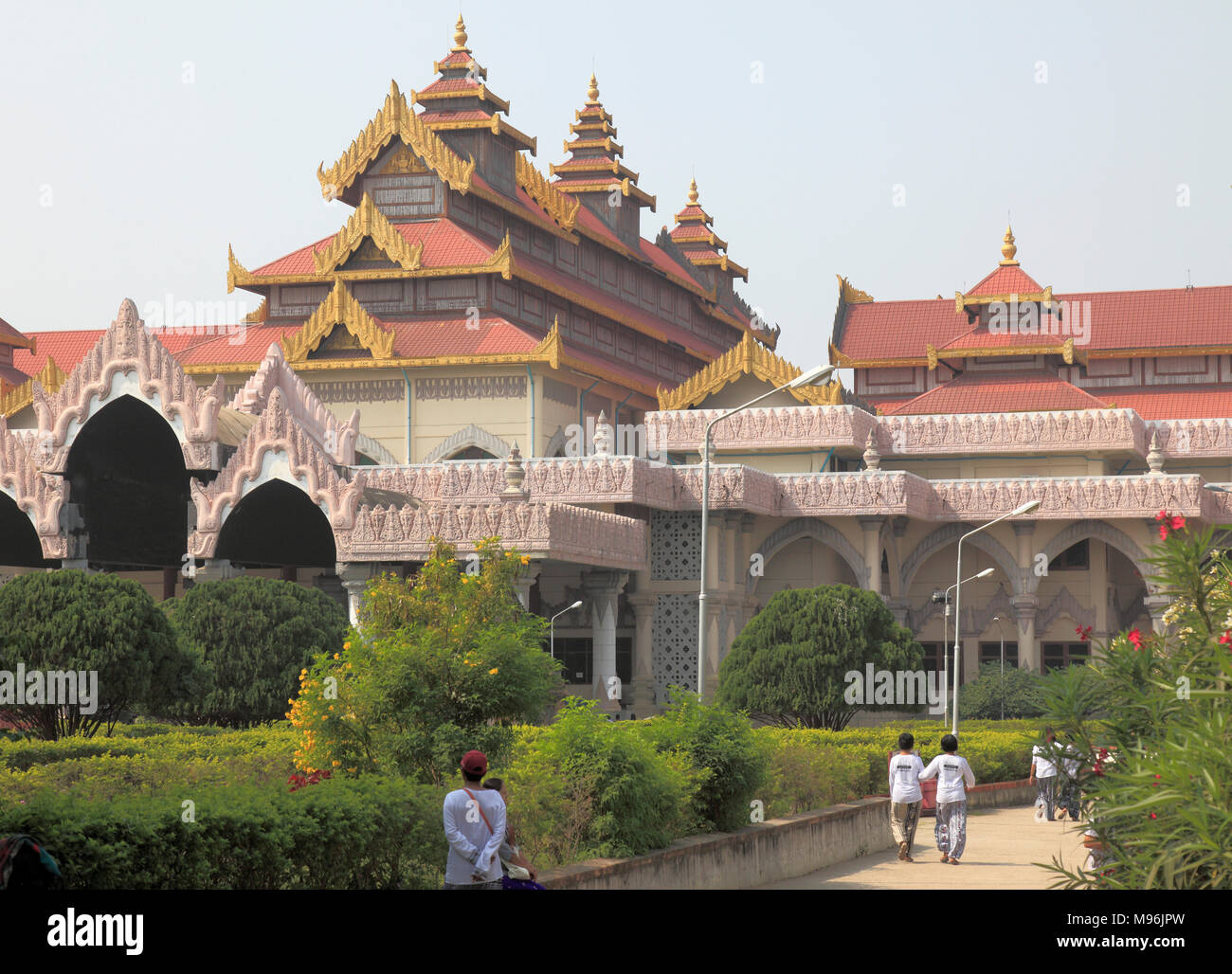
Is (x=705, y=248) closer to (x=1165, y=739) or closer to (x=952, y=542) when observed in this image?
(x=952, y=542)

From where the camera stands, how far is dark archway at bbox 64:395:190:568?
46188 mm

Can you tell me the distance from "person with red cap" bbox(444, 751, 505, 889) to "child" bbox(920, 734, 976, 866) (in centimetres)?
938

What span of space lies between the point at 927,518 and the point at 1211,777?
42747 millimetres

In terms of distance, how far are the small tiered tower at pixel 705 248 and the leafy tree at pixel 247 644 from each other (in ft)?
165

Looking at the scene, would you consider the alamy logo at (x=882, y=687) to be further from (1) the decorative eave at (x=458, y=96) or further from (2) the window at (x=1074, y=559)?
(1) the decorative eave at (x=458, y=96)

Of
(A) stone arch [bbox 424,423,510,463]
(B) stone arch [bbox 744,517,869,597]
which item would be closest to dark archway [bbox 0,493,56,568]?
(A) stone arch [bbox 424,423,510,463]

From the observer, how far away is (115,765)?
20.1 m

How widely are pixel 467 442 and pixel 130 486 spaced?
34.8 ft

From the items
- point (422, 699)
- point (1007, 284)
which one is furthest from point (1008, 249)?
point (422, 699)

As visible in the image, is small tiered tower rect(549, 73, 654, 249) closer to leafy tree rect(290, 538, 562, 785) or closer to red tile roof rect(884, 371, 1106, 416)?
red tile roof rect(884, 371, 1106, 416)

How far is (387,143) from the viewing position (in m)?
58.4

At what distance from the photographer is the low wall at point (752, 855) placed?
1419cm

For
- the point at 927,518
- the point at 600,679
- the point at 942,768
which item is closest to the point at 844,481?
the point at 927,518
